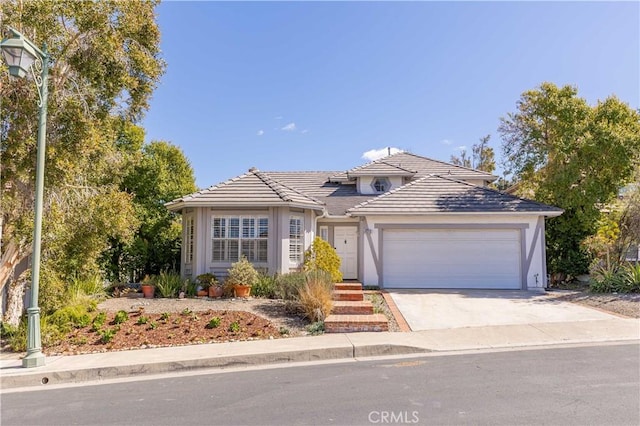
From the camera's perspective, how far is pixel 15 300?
9008 millimetres

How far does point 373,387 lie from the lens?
207 inches

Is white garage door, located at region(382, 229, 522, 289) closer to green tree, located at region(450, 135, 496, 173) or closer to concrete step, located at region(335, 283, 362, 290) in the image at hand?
concrete step, located at region(335, 283, 362, 290)

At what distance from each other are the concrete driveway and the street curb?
1.98 m

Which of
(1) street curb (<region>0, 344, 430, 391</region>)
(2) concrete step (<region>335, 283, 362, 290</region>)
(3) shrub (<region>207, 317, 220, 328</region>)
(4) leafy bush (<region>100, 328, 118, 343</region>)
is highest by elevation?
(2) concrete step (<region>335, 283, 362, 290</region>)

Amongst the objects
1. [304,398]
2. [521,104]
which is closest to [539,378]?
[304,398]

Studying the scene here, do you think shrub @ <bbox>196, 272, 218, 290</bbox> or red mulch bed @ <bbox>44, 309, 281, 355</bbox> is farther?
shrub @ <bbox>196, 272, 218, 290</bbox>

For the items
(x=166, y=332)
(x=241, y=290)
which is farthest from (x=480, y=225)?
(x=166, y=332)

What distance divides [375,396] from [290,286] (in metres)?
5.69

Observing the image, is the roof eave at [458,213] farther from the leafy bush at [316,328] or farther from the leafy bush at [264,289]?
the leafy bush at [316,328]

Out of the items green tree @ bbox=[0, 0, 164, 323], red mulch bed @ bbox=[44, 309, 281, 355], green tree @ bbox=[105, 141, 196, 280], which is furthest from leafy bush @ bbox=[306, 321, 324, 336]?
green tree @ bbox=[105, 141, 196, 280]

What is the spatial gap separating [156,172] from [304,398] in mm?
13602

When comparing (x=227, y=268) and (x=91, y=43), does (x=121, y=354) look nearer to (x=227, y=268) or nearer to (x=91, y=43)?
(x=227, y=268)

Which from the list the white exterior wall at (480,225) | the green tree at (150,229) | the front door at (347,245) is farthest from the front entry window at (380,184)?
the green tree at (150,229)

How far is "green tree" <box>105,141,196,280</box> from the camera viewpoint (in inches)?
610
